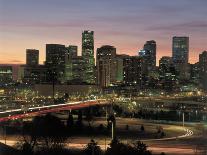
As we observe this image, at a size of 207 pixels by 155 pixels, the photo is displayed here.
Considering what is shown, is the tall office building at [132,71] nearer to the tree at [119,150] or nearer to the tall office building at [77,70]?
the tall office building at [77,70]

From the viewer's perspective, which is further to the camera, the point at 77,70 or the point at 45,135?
the point at 77,70

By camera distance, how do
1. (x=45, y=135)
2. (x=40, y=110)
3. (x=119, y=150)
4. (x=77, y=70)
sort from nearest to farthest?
(x=119, y=150)
(x=45, y=135)
(x=40, y=110)
(x=77, y=70)

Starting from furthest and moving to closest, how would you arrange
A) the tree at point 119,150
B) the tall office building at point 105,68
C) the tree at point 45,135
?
the tall office building at point 105,68 < the tree at point 45,135 < the tree at point 119,150

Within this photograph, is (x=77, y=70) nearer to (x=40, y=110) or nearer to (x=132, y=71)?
(x=132, y=71)

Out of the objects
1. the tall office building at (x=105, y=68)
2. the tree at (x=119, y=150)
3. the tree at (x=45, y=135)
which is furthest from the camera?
A: the tall office building at (x=105, y=68)

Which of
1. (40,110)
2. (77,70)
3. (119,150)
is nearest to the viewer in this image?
(119,150)

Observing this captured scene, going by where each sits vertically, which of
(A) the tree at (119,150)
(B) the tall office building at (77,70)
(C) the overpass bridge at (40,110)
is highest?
(B) the tall office building at (77,70)

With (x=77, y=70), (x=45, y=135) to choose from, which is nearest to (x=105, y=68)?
(x=77, y=70)

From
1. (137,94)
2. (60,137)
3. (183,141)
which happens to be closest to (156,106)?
(137,94)

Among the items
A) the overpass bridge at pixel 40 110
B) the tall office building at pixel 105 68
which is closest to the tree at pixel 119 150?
the overpass bridge at pixel 40 110

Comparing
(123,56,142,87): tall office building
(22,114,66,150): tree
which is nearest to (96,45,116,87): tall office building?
(123,56,142,87): tall office building

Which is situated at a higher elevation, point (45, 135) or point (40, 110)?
point (40, 110)

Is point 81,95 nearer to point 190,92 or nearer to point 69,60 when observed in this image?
point 69,60
